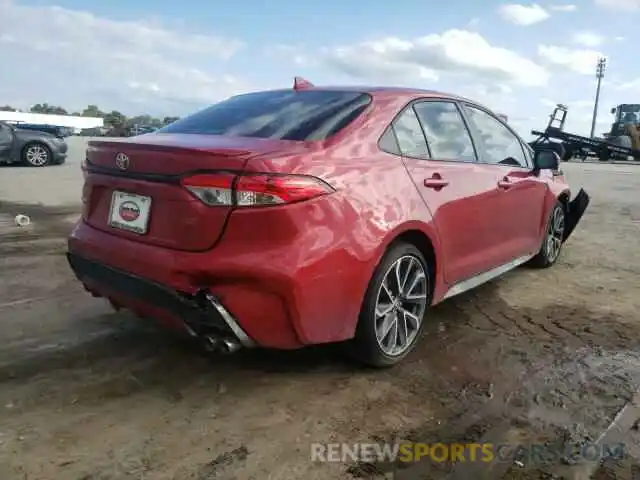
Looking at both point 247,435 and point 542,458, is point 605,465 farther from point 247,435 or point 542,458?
point 247,435

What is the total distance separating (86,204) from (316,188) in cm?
137

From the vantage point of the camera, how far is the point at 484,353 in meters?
3.51

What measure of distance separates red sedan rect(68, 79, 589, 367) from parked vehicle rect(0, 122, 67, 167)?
14.3 metres

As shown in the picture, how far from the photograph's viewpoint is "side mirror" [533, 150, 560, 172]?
4836 mm

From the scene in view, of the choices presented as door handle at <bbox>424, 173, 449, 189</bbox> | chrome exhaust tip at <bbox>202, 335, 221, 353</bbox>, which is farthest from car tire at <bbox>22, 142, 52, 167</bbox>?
chrome exhaust tip at <bbox>202, 335, 221, 353</bbox>

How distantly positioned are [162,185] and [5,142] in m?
15.2

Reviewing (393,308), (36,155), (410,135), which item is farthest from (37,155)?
(393,308)

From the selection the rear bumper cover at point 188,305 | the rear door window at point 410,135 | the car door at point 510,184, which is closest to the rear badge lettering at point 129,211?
the rear bumper cover at point 188,305

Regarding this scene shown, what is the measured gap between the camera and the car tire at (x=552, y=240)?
213 inches

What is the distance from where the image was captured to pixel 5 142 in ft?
51.3

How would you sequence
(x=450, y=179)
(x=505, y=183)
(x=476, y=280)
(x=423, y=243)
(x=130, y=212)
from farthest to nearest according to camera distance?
(x=505, y=183) → (x=476, y=280) → (x=450, y=179) → (x=423, y=243) → (x=130, y=212)

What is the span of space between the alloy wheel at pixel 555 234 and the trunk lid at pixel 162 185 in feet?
11.8

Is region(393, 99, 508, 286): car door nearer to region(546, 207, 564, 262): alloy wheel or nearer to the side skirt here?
the side skirt

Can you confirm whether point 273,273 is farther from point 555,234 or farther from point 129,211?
point 555,234
